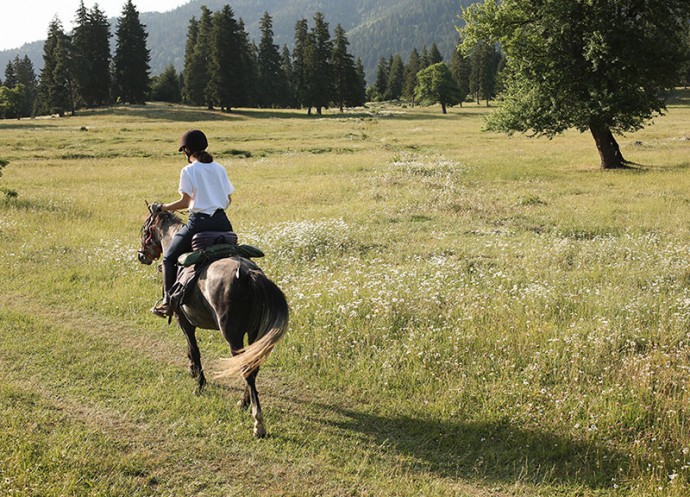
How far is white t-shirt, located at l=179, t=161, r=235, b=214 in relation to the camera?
271 inches

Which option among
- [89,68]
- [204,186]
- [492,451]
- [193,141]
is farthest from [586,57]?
[89,68]

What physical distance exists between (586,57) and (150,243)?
23779 mm

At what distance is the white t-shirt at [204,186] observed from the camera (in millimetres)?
6891

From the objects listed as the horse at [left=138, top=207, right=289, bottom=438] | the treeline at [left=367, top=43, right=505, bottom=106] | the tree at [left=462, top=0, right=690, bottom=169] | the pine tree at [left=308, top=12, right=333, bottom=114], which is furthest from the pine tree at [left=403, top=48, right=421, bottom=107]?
the horse at [left=138, top=207, right=289, bottom=438]

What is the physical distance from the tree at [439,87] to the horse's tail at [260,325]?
100m

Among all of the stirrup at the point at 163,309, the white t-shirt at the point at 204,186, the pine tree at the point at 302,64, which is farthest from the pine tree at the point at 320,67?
the white t-shirt at the point at 204,186

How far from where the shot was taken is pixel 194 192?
6965 millimetres

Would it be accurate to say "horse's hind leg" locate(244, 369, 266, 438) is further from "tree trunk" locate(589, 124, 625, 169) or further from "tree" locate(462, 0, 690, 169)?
"tree trunk" locate(589, 124, 625, 169)

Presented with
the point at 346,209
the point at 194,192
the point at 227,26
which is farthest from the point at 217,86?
the point at 194,192

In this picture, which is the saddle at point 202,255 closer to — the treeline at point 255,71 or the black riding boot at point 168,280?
the black riding boot at point 168,280

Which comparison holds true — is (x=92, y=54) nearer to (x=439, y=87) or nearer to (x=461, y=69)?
(x=439, y=87)

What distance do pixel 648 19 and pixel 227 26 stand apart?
68609 mm

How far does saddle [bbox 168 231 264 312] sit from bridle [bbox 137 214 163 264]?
5.02 feet

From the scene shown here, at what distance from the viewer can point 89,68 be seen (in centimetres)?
7938
